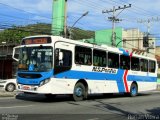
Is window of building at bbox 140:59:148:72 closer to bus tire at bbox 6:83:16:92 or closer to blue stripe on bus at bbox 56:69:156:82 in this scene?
blue stripe on bus at bbox 56:69:156:82

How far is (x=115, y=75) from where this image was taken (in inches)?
895

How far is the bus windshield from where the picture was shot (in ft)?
56.5

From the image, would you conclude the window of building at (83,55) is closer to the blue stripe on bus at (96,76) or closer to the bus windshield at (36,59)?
the blue stripe on bus at (96,76)

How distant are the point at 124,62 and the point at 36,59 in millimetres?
8202

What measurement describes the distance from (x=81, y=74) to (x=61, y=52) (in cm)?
216

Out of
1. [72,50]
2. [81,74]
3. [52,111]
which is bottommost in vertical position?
[52,111]

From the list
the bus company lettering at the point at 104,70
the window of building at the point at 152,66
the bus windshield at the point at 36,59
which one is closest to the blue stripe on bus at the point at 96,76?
the bus company lettering at the point at 104,70

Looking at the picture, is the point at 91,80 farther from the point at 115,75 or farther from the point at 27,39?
the point at 27,39

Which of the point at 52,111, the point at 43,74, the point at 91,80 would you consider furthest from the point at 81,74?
the point at 52,111

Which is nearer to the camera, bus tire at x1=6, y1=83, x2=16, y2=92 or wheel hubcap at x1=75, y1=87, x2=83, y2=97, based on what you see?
wheel hubcap at x1=75, y1=87, x2=83, y2=97

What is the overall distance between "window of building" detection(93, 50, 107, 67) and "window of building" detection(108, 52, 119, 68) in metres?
0.57

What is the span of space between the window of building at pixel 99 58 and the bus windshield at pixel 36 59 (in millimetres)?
3926

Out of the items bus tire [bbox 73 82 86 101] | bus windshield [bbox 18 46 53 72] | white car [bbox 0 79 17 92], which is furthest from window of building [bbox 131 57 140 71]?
white car [bbox 0 79 17 92]

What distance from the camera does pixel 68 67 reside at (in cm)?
1827
